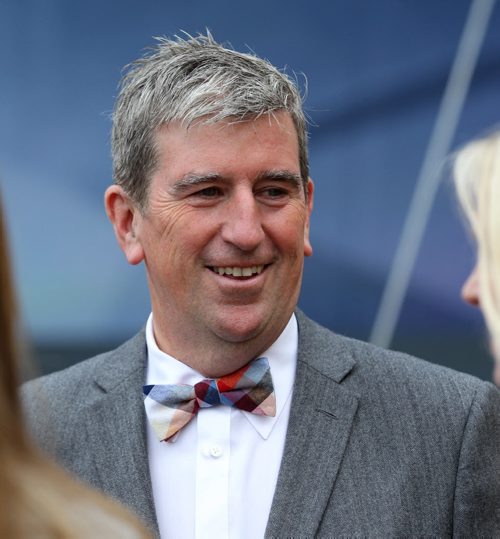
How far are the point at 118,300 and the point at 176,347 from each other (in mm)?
2047

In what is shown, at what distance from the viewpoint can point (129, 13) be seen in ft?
15.8

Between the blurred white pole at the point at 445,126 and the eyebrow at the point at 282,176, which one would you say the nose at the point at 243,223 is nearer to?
the eyebrow at the point at 282,176

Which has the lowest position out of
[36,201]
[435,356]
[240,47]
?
[435,356]

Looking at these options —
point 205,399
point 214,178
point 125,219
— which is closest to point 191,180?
point 214,178

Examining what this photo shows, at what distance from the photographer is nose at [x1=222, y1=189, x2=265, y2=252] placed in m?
2.68

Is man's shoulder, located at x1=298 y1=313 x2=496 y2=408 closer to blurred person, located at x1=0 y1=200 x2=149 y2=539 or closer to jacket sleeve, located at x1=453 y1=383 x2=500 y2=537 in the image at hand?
jacket sleeve, located at x1=453 y1=383 x2=500 y2=537

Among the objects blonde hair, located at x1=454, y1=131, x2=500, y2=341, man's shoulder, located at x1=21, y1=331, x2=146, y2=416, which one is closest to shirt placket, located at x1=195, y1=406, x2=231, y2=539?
man's shoulder, located at x1=21, y1=331, x2=146, y2=416

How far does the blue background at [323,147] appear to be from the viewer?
15.7 ft

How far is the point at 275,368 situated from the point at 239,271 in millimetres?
272

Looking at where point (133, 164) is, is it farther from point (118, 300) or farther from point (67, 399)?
point (118, 300)

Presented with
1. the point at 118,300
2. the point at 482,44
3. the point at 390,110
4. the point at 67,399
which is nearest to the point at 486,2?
the point at 482,44

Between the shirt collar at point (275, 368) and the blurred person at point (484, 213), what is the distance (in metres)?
0.78

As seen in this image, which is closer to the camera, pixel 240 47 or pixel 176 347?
pixel 176 347

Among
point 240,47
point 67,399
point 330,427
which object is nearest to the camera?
point 330,427
